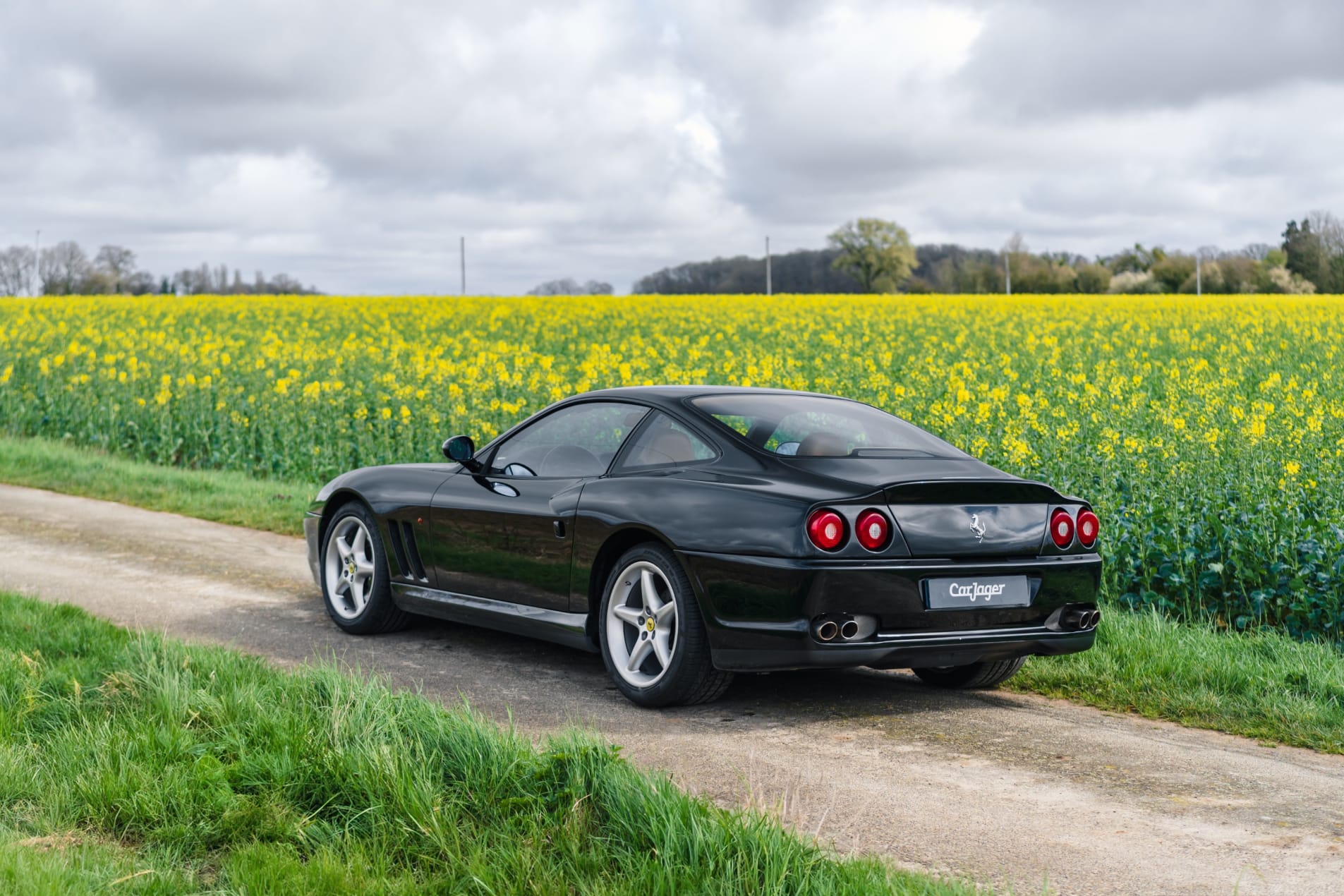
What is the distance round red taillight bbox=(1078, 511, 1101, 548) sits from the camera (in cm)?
554

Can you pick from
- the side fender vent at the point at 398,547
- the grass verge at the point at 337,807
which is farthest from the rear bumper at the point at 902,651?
the side fender vent at the point at 398,547

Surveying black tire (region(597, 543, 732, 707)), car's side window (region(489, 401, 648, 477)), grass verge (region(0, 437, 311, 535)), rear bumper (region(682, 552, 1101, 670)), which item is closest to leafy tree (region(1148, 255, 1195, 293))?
grass verge (region(0, 437, 311, 535))

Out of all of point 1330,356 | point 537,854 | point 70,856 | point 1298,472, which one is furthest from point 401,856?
point 1330,356

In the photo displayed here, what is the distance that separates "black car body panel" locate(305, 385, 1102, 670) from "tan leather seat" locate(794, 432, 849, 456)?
0.22 ft

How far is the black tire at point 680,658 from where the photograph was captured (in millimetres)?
5277

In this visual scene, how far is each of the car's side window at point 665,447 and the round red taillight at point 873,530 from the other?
2.67 feet

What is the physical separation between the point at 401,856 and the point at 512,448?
3185 millimetres

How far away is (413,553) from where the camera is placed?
22.4 ft

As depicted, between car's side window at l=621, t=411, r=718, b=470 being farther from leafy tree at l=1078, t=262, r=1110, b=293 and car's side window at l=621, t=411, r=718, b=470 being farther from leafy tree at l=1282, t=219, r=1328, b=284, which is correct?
leafy tree at l=1078, t=262, r=1110, b=293

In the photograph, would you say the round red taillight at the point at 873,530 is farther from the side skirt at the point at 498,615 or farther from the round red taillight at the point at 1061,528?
the side skirt at the point at 498,615

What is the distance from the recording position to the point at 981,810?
4.17 metres

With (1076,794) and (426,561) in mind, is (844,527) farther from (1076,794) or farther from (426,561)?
(426,561)

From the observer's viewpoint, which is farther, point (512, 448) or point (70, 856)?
point (512, 448)

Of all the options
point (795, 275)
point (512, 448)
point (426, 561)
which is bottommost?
point (426, 561)
